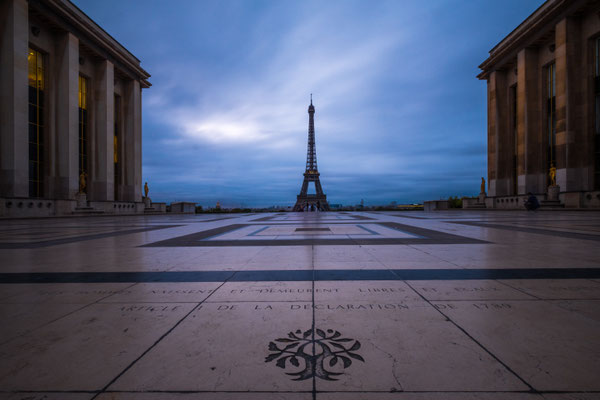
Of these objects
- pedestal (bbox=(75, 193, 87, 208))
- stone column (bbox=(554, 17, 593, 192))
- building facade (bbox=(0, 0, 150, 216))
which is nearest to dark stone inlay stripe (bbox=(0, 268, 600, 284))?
building facade (bbox=(0, 0, 150, 216))

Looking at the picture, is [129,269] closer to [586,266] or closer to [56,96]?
[586,266]

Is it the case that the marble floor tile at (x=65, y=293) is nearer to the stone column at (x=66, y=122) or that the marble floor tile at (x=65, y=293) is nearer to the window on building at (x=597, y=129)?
the stone column at (x=66, y=122)

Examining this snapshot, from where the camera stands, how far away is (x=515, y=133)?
3725 cm

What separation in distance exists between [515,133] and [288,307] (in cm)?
4496

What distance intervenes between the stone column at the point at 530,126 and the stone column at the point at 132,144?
148 ft

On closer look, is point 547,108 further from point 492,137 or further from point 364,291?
point 364,291

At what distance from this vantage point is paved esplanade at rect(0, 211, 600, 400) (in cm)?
140

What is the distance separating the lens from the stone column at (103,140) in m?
31.2

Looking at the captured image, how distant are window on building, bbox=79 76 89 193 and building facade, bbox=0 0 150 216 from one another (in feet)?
0.34

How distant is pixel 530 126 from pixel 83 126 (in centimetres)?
4728

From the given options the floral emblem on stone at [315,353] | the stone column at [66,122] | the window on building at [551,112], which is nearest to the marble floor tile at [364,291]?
the floral emblem on stone at [315,353]

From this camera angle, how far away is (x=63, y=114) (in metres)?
26.3

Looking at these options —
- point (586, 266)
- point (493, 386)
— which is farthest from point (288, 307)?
point (586, 266)

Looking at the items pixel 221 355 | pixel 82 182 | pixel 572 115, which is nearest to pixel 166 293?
pixel 221 355
